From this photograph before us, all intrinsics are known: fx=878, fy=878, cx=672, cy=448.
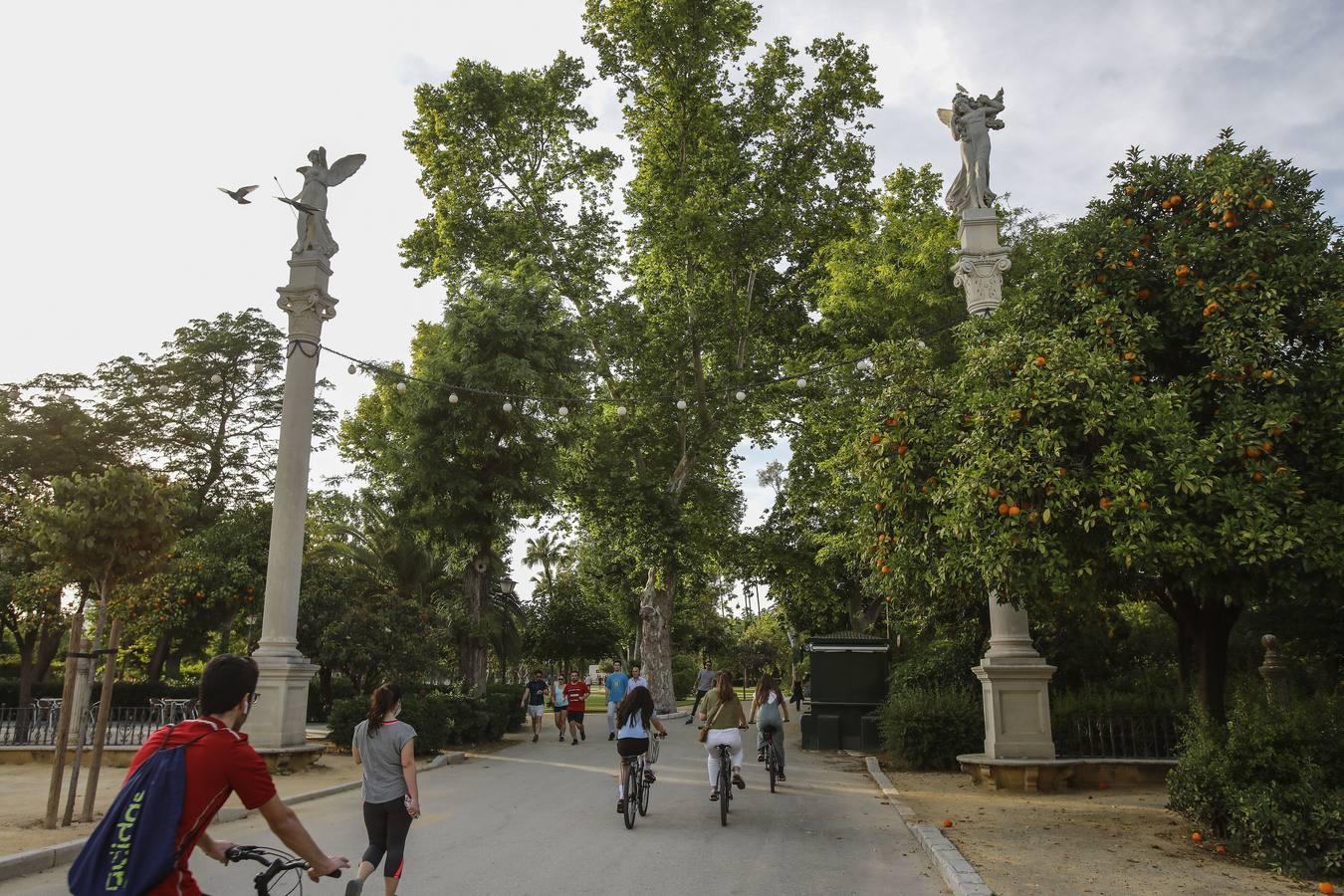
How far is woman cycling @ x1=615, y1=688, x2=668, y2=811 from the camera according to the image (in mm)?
9898

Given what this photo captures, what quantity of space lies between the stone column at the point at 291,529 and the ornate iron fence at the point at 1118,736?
468 inches

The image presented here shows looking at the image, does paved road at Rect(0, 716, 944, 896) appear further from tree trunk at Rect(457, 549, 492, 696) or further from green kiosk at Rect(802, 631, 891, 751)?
tree trunk at Rect(457, 549, 492, 696)

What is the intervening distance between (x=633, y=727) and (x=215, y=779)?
743cm

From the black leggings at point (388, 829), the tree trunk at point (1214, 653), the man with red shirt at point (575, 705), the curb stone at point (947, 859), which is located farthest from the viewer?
the man with red shirt at point (575, 705)

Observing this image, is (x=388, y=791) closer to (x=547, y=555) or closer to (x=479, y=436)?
(x=479, y=436)

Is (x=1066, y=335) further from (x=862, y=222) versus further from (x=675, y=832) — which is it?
(x=862, y=222)

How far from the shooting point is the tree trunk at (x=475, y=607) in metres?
22.8

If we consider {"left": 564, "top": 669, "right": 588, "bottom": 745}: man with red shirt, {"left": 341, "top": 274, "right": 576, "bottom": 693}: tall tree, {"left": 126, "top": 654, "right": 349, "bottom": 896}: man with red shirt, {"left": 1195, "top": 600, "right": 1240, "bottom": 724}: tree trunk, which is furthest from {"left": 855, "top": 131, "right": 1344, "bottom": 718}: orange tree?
{"left": 564, "top": 669, "right": 588, "bottom": 745}: man with red shirt

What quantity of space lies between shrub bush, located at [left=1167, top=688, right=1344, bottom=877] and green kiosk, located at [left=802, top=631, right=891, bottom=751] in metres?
11.1

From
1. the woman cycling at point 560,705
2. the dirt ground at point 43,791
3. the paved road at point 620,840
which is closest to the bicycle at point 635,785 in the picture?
the paved road at point 620,840

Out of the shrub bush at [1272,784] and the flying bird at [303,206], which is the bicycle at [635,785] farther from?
the flying bird at [303,206]

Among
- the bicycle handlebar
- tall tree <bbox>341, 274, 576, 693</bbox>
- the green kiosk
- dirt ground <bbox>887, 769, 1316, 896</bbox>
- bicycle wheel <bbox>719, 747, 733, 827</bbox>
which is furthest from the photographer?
tall tree <bbox>341, 274, 576, 693</bbox>

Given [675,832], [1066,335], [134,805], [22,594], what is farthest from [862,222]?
[134,805]

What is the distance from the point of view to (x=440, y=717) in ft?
58.3
